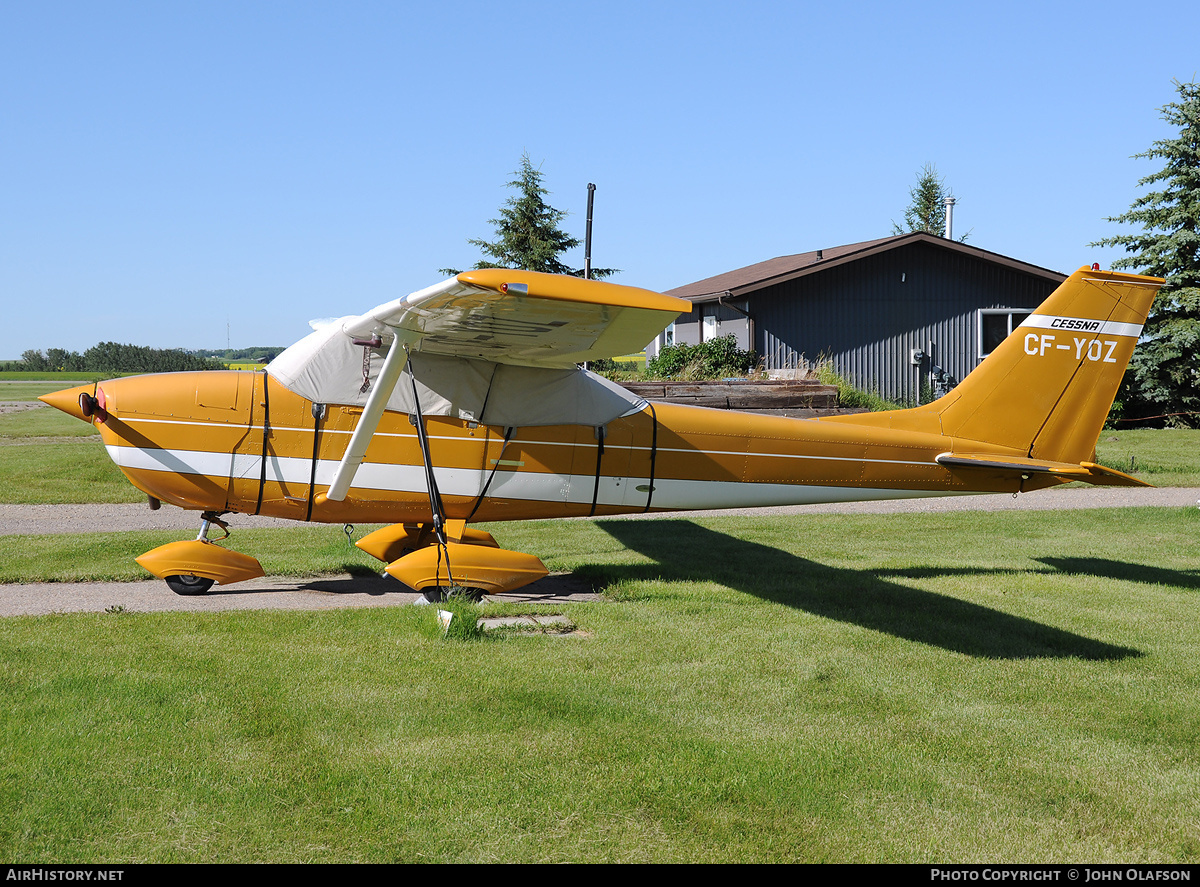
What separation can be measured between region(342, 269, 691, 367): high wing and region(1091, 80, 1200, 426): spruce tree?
22.0m

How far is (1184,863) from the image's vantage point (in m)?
3.46

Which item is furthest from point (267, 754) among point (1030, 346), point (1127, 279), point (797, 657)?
point (1127, 279)

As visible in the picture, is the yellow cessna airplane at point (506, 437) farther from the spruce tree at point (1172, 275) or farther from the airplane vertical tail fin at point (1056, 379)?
the spruce tree at point (1172, 275)

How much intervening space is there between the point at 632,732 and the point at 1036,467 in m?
5.29

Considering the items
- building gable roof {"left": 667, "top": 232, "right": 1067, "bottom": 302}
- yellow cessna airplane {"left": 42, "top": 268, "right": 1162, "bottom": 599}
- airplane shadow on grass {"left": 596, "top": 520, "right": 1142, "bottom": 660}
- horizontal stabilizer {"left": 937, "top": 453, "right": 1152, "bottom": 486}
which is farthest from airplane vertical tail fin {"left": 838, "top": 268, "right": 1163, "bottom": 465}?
building gable roof {"left": 667, "top": 232, "right": 1067, "bottom": 302}

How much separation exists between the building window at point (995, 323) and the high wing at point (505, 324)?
61.9ft

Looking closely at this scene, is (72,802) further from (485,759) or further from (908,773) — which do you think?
(908,773)

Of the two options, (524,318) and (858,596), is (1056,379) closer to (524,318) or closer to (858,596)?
(858,596)

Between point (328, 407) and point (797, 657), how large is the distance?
14.5 ft

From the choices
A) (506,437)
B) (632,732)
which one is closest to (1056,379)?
(506,437)

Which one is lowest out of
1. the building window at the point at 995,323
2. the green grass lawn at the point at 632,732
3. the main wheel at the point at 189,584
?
the main wheel at the point at 189,584

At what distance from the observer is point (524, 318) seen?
20.5ft

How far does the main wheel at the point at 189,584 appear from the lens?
7824mm

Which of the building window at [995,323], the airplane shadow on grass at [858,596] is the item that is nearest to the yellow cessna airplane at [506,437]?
the airplane shadow on grass at [858,596]
